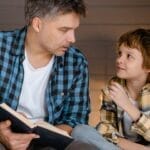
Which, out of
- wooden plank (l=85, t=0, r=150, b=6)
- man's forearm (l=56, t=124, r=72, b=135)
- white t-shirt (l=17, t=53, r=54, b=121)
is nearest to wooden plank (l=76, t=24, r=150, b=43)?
wooden plank (l=85, t=0, r=150, b=6)

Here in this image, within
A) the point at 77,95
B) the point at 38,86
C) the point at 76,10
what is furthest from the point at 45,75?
the point at 76,10

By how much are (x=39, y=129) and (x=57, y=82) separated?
14.8 inches

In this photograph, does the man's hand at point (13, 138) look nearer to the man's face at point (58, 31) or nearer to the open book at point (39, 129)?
the open book at point (39, 129)

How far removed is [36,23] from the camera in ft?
5.55

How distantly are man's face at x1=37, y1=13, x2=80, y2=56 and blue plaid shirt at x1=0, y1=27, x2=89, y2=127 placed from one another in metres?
0.13

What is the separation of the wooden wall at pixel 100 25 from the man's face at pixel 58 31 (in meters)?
0.61

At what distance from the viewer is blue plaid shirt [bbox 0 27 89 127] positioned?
177cm

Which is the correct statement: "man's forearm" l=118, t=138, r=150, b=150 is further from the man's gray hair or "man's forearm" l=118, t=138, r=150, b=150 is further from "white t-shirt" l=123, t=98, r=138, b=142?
the man's gray hair

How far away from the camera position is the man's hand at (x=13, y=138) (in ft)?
4.93

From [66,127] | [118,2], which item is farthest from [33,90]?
[118,2]

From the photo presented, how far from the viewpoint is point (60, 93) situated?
1.81m

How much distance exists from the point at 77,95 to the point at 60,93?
79mm

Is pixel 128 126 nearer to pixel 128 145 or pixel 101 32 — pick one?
pixel 128 145

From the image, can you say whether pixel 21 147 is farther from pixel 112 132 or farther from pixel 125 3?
pixel 125 3
